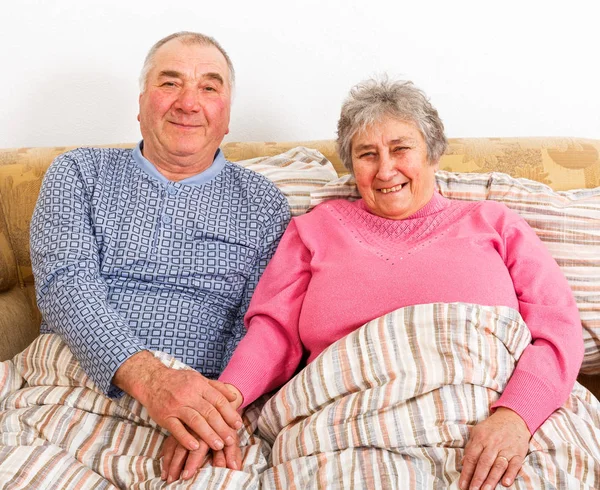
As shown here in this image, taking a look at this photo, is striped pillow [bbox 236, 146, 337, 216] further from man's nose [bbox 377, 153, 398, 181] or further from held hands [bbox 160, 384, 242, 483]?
held hands [bbox 160, 384, 242, 483]

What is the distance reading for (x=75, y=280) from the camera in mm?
1566

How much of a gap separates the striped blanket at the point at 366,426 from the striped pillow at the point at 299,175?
560 millimetres

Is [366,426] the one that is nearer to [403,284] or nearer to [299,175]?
[403,284]

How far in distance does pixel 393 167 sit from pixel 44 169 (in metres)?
1.02

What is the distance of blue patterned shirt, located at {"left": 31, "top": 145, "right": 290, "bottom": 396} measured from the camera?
1.59 m

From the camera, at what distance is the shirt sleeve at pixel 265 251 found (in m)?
1.72

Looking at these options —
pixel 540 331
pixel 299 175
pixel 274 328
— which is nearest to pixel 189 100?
pixel 299 175

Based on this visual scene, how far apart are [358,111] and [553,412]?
79 centimetres

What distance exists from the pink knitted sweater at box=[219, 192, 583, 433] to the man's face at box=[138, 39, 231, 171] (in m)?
0.36

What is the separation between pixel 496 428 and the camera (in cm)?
125

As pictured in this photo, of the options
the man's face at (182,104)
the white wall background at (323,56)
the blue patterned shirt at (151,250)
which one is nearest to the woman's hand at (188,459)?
the blue patterned shirt at (151,250)

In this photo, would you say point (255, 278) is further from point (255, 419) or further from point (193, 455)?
point (193, 455)

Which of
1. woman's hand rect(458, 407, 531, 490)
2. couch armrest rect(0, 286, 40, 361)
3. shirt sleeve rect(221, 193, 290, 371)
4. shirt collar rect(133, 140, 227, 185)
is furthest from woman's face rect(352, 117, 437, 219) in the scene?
couch armrest rect(0, 286, 40, 361)

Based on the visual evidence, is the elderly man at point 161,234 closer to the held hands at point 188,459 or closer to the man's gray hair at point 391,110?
the held hands at point 188,459
